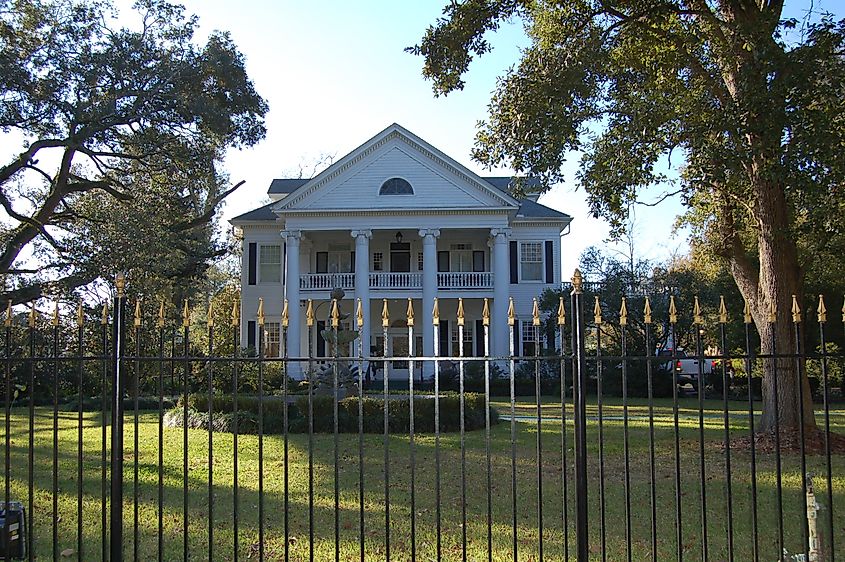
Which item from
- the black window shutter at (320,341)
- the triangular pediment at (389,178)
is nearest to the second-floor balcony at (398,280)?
the black window shutter at (320,341)

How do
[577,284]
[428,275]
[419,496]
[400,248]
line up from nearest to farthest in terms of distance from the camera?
[577,284] → [419,496] → [428,275] → [400,248]

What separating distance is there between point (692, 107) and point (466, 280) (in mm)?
18001

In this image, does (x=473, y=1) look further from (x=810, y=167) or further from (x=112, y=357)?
(x=112, y=357)

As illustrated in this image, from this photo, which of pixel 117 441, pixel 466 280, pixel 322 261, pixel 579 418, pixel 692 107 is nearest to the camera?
pixel 579 418

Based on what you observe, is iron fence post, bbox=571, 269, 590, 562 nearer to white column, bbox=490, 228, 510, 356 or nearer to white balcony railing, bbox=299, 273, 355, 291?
white column, bbox=490, 228, 510, 356

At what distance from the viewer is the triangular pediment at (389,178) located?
26266 mm

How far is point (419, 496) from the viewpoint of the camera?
8078 mm

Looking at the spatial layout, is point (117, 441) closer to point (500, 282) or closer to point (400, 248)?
point (500, 282)

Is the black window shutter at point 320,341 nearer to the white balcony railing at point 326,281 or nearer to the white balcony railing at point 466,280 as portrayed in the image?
the white balcony railing at point 326,281

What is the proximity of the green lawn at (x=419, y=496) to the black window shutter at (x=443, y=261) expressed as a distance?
15.9 m

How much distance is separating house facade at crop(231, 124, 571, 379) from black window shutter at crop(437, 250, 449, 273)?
40 millimetres

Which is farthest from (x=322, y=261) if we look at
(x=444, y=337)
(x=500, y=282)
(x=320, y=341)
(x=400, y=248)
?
(x=500, y=282)

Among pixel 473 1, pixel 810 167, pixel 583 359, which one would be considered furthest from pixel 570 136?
pixel 583 359

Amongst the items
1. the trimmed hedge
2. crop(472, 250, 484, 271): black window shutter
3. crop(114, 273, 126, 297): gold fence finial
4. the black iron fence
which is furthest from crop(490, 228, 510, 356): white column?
crop(114, 273, 126, 297): gold fence finial
